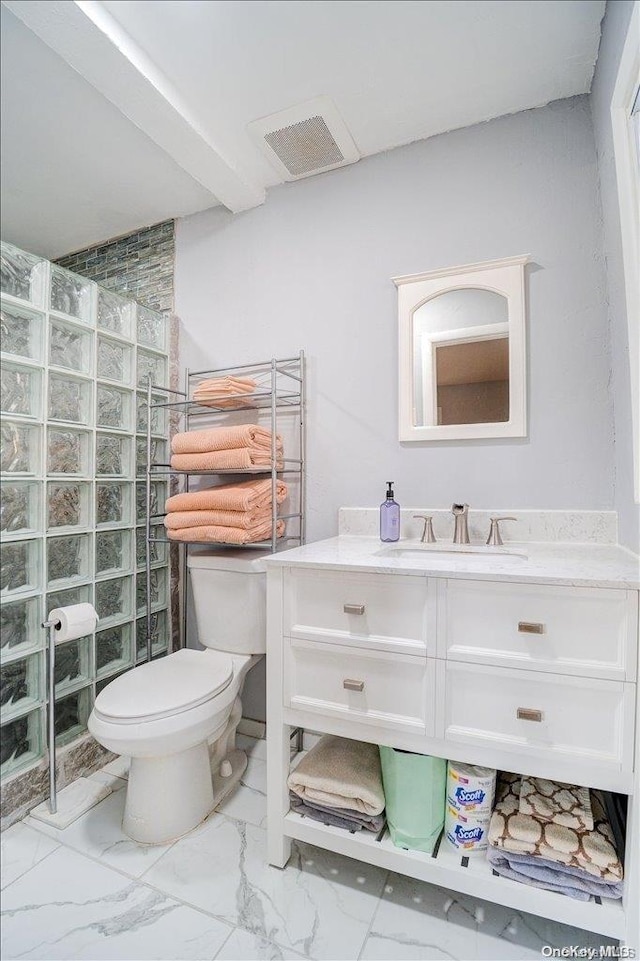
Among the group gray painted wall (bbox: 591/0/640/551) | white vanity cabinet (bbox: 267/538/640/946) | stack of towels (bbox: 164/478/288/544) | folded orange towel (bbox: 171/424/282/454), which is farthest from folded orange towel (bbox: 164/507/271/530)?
gray painted wall (bbox: 591/0/640/551)

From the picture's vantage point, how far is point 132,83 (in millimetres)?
1071

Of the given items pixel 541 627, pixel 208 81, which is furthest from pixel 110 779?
pixel 208 81

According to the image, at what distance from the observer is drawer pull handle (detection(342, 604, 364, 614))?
1.04 metres

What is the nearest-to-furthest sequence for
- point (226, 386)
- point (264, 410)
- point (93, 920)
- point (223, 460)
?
1. point (93, 920)
2. point (223, 460)
3. point (226, 386)
4. point (264, 410)

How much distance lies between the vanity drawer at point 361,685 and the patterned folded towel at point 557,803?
0.32m

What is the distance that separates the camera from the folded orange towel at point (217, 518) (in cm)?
147

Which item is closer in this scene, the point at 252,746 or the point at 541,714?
the point at 541,714

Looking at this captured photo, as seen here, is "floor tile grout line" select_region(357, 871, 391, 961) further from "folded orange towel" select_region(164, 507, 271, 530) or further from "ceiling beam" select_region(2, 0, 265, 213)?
"ceiling beam" select_region(2, 0, 265, 213)

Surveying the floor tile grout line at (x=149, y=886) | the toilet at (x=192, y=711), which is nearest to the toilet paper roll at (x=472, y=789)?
the floor tile grout line at (x=149, y=886)

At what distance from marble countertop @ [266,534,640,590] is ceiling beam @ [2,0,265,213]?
1099 mm

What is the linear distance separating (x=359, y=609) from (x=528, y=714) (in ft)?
1.32

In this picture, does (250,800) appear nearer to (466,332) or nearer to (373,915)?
(373,915)

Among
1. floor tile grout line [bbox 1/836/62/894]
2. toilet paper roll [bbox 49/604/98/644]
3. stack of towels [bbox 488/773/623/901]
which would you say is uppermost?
toilet paper roll [bbox 49/604/98/644]

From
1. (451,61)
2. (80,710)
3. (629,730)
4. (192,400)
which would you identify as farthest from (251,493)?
(451,61)
